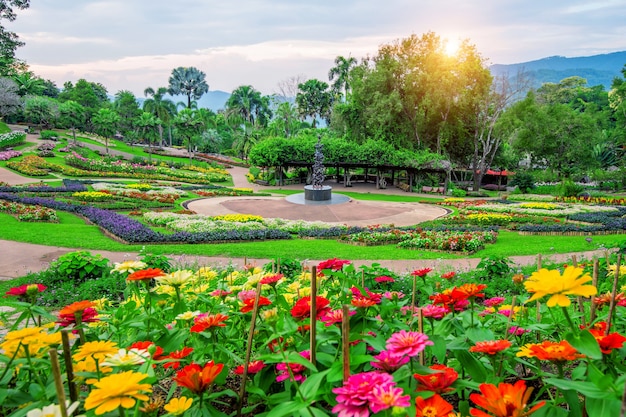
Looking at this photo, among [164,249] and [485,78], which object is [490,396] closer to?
[164,249]

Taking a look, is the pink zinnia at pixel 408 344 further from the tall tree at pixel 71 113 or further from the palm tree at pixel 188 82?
the palm tree at pixel 188 82

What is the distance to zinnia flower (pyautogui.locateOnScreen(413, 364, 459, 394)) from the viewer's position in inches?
62.2

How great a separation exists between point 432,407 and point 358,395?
311 millimetres

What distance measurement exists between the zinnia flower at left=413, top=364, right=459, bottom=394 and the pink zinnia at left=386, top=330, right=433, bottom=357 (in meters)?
0.15

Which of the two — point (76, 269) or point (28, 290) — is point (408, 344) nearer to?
point (28, 290)

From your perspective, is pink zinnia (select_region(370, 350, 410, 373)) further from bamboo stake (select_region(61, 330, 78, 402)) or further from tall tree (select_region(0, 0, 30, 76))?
tall tree (select_region(0, 0, 30, 76))

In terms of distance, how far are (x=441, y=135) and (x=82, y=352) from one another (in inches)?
1468

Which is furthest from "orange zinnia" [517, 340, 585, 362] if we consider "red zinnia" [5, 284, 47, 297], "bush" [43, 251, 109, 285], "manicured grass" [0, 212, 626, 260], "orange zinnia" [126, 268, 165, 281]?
"manicured grass" [0, 212, 626, 260]

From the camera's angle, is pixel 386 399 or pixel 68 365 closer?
pixel 386 399

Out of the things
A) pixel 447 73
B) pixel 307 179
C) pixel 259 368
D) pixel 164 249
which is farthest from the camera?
pixel 307 179

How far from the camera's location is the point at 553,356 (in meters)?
1.61

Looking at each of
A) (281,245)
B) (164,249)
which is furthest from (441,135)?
(164,249)

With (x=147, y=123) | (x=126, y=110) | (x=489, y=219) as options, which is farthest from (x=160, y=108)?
(x=489, y=219)

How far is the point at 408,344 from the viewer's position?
1488mm
